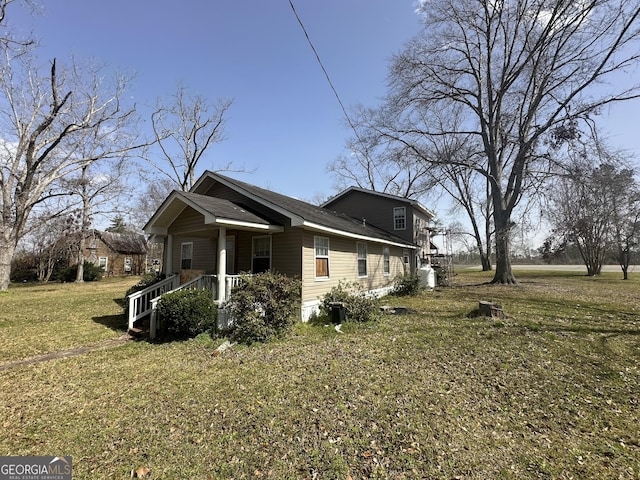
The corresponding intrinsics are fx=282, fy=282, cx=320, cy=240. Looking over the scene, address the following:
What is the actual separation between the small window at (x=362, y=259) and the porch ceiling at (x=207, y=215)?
4.93 m

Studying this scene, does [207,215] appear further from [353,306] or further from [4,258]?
[4,258]


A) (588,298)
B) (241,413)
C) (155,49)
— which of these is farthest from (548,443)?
(155,49)

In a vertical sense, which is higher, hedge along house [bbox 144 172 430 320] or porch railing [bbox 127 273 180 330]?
hedge along house [bbox 144 172 430 320]

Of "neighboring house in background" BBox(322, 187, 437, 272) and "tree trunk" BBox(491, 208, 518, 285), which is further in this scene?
"neighboring house in background" BBox(322, 187, 437, 272)

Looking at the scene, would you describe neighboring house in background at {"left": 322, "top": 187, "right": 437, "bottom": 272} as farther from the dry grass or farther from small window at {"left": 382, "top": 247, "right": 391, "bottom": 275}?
the dry grass

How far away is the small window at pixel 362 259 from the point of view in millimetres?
12641

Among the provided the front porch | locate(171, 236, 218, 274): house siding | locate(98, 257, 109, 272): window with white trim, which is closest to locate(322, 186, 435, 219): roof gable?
locate(171, 236, 218, 274): house siding

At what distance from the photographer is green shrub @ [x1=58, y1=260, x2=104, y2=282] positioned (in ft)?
80.6

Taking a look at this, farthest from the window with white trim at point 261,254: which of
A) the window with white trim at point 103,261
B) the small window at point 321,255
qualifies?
the window with white trim at point 103,261

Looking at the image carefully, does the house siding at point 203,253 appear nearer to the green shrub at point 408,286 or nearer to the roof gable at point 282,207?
the roof gable at point 282,207

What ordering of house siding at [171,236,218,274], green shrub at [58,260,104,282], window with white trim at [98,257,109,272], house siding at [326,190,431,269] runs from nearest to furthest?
1. house siding at [171,236,218,274]
2. house siding at [326,190,431,269]
3. green shrub at [58,260,104,282]
4. window with white trim at [98,257,109,272]

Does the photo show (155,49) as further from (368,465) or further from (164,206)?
(368,465)

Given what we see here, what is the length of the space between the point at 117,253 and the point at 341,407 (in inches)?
1430
